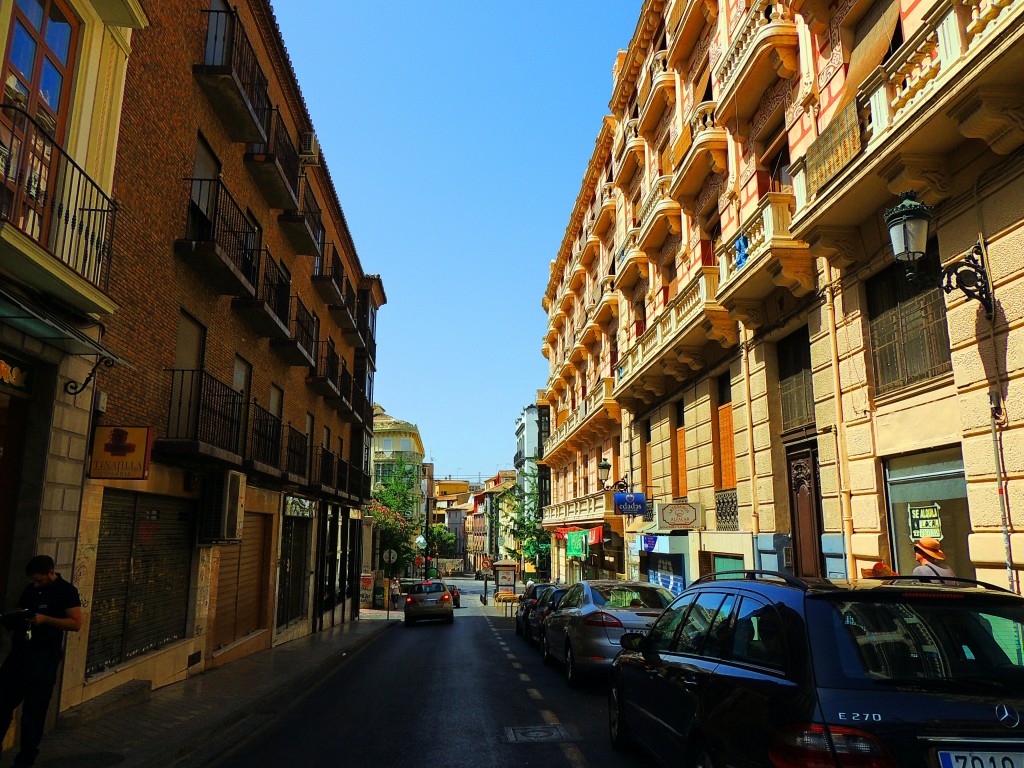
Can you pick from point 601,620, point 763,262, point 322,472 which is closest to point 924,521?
point 601,620

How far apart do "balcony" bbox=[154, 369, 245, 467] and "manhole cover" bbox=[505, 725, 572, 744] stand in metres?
6.15

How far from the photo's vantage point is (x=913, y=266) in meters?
7.13

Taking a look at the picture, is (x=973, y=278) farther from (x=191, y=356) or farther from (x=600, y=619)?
(x=191, y=356)

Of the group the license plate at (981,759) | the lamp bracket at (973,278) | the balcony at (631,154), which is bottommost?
the license plate at (981,759)

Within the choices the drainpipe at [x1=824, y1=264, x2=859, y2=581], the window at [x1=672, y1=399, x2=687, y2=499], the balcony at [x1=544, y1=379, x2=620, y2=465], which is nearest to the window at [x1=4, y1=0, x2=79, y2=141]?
the drainpipe at [x1=824, y1=264, x2=859, y2=581]

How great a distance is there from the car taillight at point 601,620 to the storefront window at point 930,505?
3728mm

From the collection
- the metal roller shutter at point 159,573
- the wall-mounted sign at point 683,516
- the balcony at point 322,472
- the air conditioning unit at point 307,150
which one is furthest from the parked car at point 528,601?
the air conditioning unit at point 307,150

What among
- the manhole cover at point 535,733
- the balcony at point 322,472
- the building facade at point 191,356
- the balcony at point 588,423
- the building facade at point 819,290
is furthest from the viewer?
the balcony at point 588,423

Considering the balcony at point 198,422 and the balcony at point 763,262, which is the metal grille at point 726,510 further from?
the balcony at point 198,422

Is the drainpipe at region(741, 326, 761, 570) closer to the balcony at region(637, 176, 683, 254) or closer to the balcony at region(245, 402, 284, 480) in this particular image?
the balcony at region(637, 176, 683, 254)

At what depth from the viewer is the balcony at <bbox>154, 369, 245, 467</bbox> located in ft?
35.3

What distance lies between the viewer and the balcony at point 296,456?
59.3 feet

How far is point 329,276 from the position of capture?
22.1m

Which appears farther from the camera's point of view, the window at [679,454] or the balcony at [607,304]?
the balcony at [607,304]
